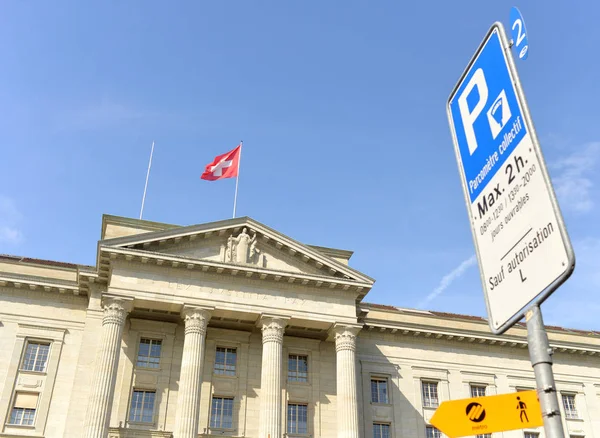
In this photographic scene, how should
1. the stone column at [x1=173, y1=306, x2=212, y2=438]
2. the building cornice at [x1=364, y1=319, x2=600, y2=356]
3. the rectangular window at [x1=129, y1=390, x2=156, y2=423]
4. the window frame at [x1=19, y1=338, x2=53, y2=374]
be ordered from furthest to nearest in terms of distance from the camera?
the building cornice at [x1=364, y1=319, x2=600, y2=356]
the window frame at [x1=19, y1=338, x2=53, y2=374]
the rectangular window at [x1=129, y1=390, x2=156, y2=423]
the stone column at [x1=173, y1=306, x2=212, y2=438]

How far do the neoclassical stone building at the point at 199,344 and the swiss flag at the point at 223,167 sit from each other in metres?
4.29

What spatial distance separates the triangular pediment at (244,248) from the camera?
122 feet

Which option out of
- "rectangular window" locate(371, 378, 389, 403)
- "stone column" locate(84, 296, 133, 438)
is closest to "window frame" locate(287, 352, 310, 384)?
"rectangular window" locate(371, 378, 389, 403)

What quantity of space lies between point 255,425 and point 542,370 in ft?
116

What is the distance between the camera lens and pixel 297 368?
40.2m

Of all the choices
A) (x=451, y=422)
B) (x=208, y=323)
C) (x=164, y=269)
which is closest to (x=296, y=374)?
(x=208, y=323)

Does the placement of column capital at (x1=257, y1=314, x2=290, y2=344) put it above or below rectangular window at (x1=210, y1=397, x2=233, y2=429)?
above

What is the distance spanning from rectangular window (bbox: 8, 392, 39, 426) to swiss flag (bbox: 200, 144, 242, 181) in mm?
17384

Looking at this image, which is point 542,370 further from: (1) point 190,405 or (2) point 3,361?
(2) point 3,361

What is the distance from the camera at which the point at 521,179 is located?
396cm

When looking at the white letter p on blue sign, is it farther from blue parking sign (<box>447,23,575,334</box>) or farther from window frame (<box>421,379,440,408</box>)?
window frame (<box>421,379,440,408</box>)

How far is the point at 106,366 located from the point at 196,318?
572 centimetres

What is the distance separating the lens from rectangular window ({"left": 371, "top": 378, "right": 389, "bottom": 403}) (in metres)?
41.8

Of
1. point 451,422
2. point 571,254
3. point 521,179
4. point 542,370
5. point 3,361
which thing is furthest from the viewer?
point 3,361
